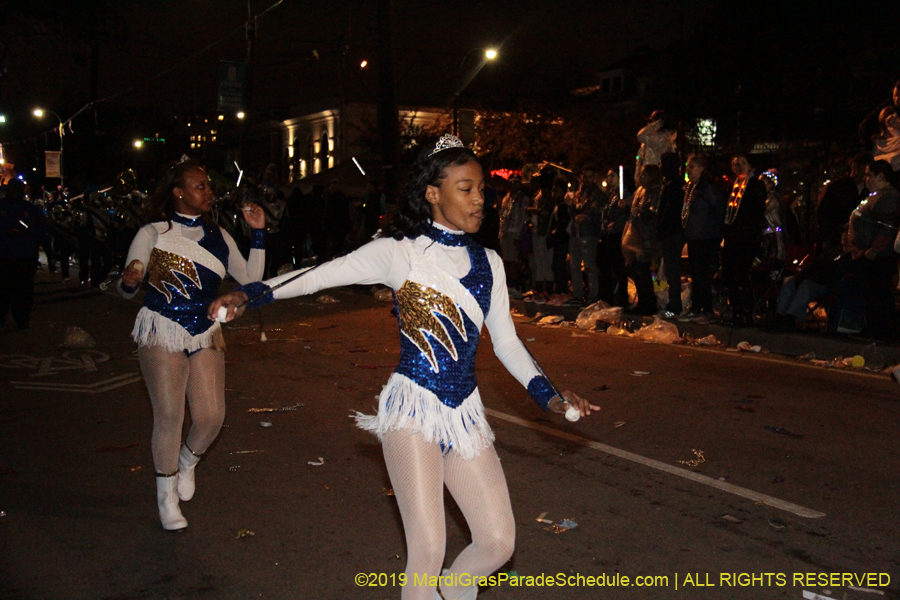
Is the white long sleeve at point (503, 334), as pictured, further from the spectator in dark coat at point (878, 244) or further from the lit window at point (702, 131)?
the lit window at point (702, 131)

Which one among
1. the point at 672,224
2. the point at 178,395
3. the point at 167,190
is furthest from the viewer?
the point at 672,224

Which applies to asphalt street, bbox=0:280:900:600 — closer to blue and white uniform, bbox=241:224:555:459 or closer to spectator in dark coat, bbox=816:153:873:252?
blue and white uniform, bbox=241:224:555:459

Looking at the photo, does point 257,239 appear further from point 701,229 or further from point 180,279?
point 701,229

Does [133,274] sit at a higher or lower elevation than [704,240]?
lower

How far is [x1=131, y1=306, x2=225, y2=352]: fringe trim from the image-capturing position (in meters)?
4.99

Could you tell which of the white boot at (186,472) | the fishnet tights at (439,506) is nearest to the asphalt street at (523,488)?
the white boot at (186,472)

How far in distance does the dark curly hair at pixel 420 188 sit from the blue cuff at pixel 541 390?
72 cm

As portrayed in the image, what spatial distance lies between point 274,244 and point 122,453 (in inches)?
544

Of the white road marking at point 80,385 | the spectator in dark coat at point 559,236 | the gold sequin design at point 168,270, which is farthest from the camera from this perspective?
the spectator in dark coat at point 559,236

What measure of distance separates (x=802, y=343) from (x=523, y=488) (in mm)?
6116

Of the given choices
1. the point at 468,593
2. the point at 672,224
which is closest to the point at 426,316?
the point at 468,593

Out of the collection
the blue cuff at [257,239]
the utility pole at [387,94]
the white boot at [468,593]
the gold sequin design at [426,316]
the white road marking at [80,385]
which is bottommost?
the white road marking at [80,385]

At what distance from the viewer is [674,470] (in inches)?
238

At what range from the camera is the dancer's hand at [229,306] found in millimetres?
3379
